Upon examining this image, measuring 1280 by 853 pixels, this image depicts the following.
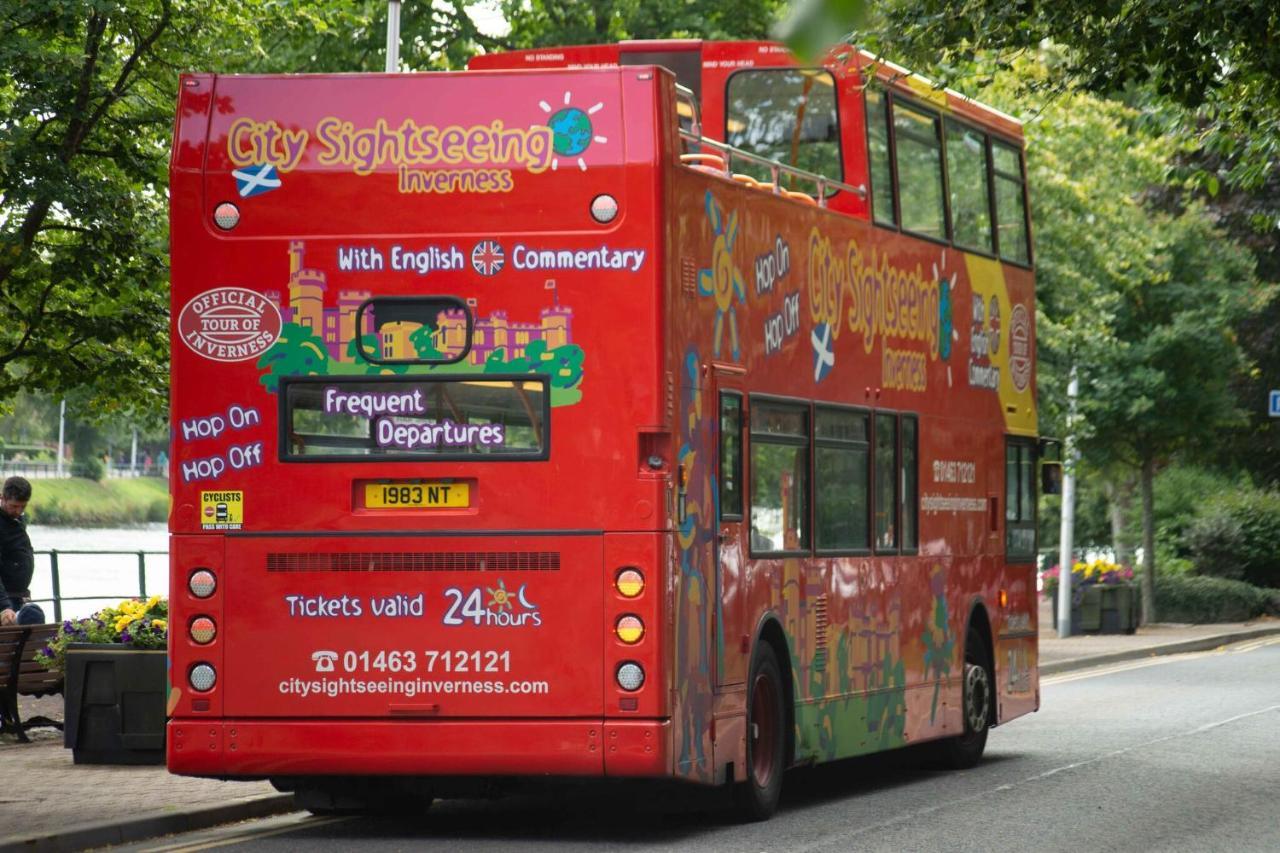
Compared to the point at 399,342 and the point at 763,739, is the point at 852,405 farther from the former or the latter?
the point at 399,342

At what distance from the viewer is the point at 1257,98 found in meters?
15.6

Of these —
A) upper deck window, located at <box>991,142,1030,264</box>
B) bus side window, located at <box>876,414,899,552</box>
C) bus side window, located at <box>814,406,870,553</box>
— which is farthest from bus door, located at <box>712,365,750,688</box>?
upper deck window, located at <box>991,142,1030,264</box>

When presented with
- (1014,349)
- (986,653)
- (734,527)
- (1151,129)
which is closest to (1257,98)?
(1151,129)

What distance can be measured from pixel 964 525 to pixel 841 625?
111 inches

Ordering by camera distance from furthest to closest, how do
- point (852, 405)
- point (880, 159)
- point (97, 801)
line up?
point (880, 159) < point (852, 405) < point (97, 801)

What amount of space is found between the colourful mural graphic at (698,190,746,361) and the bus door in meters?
0.21

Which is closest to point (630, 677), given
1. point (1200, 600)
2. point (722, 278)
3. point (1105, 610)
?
point (722, 278)

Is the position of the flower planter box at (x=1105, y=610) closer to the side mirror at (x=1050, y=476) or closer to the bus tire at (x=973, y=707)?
the side mirror at (x=1050, y=476)

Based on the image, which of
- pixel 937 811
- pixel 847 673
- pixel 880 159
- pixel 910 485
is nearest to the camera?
pixel 937 811

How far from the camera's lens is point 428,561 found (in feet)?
35.3

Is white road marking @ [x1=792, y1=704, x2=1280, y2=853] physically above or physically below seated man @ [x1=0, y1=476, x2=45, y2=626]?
below

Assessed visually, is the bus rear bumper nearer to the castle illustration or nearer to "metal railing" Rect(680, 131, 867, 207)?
the castle illustration

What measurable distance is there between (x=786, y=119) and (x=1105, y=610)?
73.6 feet

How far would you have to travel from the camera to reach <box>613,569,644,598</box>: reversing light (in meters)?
10.6
